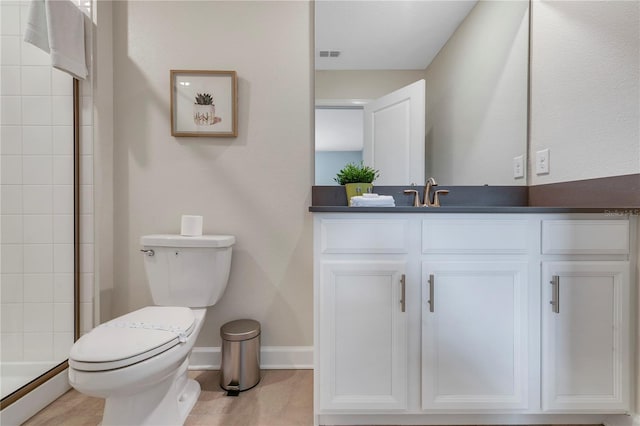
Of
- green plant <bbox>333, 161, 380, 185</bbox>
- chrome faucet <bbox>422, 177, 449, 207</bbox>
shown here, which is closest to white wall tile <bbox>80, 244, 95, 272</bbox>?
green plant <bbox>333, 161, 380, 185</bbox>

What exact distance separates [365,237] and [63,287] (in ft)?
5.31

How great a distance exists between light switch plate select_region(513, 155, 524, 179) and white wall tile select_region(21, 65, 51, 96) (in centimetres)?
254

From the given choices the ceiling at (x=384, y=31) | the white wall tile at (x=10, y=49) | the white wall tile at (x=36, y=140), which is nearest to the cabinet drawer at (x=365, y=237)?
the ceiling at (x=384, y=31)

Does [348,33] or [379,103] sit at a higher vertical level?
[348,33]

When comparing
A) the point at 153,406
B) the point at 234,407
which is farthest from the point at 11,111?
the point at 234,407

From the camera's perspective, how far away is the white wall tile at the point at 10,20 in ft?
4.58

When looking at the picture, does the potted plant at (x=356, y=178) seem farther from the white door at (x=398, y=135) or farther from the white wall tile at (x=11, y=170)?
the white wall tile at (x=11, y=170)

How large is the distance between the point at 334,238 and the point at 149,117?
1345 mm

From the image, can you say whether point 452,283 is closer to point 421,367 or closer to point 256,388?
point 421,367

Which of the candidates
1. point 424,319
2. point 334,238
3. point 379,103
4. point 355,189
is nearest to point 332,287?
point 334,238

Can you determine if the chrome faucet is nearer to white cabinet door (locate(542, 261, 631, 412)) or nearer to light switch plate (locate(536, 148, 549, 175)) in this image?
light switch plate (locate(536, 148, 549, 175))

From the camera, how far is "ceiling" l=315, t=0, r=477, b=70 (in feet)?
5.15

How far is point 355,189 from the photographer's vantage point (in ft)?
4.83

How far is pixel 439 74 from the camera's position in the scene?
1.57 metres
